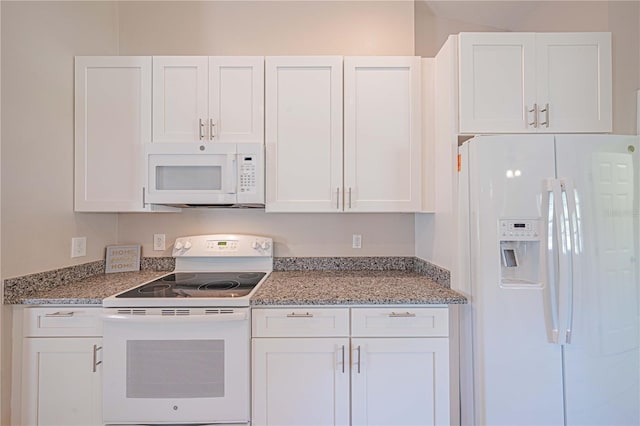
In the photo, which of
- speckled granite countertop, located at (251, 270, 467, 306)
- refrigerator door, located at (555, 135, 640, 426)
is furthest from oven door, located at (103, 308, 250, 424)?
refrigerator door, located at (555, 135, 640, 426)

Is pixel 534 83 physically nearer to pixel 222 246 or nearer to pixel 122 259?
pixel 222 246

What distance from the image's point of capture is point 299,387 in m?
1.48

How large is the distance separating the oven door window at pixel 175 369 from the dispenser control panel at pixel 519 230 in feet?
4.61

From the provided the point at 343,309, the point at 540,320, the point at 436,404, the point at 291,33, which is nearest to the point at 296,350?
the point at 343,309

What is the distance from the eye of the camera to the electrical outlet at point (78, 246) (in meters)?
1.84

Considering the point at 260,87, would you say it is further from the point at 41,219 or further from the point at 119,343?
the point at 119,343

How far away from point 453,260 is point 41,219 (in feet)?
7.10

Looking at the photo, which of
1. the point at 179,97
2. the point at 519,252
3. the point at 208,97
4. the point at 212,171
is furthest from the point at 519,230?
the point at 179,97

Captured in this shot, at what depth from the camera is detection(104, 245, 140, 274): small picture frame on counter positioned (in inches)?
82.3

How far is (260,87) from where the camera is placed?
1.87 m

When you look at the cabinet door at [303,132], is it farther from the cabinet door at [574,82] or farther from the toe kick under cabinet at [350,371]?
the cabinet door at [574,82]

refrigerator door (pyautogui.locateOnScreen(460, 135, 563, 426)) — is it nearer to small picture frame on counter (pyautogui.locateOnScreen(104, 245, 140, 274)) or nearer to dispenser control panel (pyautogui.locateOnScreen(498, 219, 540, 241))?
dispenser control panel (pyautogui.locateOnScreen(498, 219, 540, 241))

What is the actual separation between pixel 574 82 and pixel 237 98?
1.83 meters

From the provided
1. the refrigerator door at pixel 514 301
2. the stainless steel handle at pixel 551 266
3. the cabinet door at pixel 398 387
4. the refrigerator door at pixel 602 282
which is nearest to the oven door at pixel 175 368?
the cabinet door at pixel 398 387
